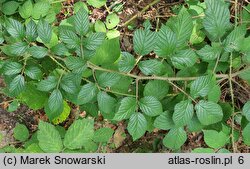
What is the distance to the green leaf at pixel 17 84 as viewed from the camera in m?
1.36

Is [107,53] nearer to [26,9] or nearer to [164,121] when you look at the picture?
[164,121]

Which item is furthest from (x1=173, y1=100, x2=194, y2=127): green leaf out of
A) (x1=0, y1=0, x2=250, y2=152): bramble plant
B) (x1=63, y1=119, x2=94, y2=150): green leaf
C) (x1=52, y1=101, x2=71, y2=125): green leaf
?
(x1=52, y1=101, x2=71, y2=125): green leaf

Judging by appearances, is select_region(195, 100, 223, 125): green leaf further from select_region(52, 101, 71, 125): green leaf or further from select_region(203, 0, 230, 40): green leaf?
select_region(52, 101, 71, 125): green leaf

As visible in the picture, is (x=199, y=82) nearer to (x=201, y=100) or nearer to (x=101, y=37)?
(x=201, y=100)

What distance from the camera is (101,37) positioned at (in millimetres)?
1302

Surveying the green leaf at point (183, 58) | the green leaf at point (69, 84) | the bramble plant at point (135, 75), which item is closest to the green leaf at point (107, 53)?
the bramble plant at point (135, 75)

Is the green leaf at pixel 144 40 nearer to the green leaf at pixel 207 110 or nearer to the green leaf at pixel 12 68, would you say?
the green leaf at pixel 207 110

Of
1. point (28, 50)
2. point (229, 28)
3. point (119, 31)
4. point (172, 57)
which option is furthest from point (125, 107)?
point (119, 31)

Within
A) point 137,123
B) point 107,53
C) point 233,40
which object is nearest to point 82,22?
point 107,53

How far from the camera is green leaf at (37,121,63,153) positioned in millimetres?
1380

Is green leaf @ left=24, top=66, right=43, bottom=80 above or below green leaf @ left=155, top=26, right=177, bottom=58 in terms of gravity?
below

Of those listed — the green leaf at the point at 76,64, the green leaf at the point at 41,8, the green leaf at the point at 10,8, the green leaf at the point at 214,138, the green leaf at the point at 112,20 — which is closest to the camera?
the green leaf at the point at 76,64

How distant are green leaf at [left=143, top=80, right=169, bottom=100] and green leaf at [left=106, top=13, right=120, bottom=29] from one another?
2.69ft

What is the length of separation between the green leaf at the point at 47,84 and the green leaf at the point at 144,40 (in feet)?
1.15
